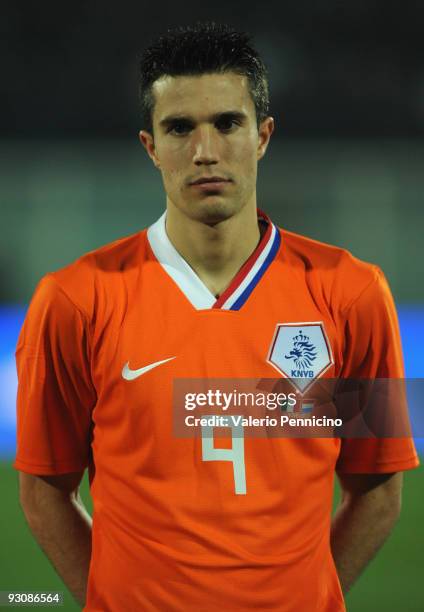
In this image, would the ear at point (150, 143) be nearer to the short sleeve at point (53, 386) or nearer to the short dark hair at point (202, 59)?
the short dark hair at point (202, 59)

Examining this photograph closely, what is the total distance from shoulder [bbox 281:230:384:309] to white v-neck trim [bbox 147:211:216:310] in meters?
0.21

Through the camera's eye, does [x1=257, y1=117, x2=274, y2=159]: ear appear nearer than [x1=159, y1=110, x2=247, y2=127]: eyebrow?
No

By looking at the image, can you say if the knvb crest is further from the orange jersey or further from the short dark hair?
the short dark hair

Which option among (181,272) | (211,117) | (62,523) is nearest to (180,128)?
(211,117)

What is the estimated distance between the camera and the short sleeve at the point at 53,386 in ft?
5.90

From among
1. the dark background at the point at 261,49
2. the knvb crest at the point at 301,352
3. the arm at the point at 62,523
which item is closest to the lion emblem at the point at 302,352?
the knvb crest at the point at 301,352

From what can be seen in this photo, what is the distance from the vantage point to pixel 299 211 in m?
8.73

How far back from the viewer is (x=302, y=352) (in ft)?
5.97

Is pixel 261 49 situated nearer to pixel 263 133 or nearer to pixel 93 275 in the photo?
pixel 263 133

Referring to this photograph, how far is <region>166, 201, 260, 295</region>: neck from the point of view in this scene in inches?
73.1

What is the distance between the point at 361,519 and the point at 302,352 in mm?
478

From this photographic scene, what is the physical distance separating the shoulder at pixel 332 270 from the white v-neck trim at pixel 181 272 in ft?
0.68

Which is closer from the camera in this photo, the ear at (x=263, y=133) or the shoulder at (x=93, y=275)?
the shoulder at (x=93, y=275)

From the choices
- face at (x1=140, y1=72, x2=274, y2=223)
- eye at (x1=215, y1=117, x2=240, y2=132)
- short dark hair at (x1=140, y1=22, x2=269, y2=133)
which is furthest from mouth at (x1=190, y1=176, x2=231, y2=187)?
short dark hair at (x1=140, y1=22, x2=269, y2=133)
